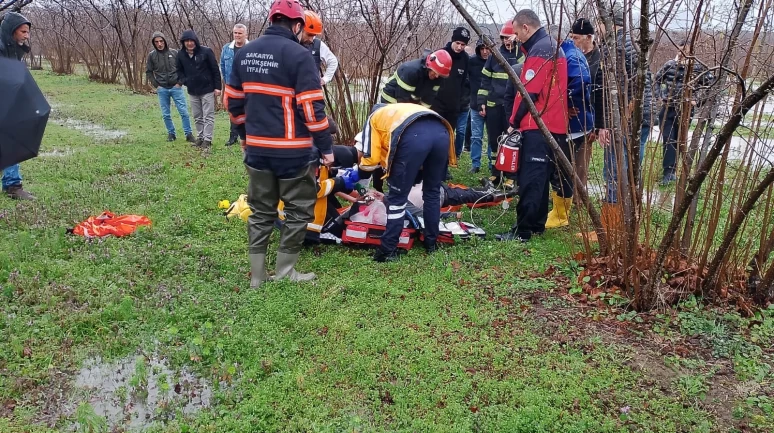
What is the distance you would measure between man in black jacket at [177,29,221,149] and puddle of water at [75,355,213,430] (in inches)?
251

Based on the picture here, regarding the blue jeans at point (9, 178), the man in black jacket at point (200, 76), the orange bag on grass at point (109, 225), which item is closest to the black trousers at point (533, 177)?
the orange bag on grass at point (109, 225)

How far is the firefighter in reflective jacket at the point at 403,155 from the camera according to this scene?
4285 millimetres

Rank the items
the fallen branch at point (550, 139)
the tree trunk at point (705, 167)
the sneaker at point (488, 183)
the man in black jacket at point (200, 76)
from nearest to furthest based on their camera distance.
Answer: the tree trunk at point (705, 167)
the fallen branch at point (550, 139)
the sneaker at point (488, 183)
the man in black jacket at point (200, 76)

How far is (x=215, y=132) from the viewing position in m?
10.9

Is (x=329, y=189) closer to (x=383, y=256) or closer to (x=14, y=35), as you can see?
(x=383, y=256)

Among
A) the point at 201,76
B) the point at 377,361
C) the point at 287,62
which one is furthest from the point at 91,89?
the point at 377,361

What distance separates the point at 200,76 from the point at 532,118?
619cm

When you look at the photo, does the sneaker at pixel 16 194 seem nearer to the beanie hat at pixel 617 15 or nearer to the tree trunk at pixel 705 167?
the beanie hat at pixel 617 15

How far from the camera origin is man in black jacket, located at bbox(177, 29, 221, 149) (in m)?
8.70

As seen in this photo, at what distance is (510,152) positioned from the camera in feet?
16.0

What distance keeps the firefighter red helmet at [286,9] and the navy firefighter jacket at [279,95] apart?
96 millimetres

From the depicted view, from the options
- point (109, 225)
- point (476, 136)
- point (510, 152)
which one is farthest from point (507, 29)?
point (109, 225)

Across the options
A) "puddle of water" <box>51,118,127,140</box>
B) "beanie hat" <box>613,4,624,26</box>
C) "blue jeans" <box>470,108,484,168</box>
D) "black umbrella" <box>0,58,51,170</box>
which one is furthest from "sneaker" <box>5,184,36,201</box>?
"beanie hat" <box>613,4,624,26</box>

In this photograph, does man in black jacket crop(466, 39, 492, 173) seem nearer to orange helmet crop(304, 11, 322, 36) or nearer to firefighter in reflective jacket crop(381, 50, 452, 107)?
firefighter in reflective jacket crop(381, 50, 452, 107)
